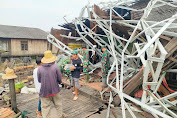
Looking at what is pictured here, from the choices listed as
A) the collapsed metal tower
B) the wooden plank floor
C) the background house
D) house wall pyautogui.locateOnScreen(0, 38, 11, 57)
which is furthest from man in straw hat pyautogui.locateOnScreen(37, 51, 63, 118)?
house wall pyautogui.locateOnScreen(0, 38, 11, 57)

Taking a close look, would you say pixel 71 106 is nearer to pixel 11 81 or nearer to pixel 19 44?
pixel 11 81

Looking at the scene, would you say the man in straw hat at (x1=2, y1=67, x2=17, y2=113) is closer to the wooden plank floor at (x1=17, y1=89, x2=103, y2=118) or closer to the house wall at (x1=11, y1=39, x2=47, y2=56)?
the wooden plank floor at (x1=17, y1=89, x2=103, y2=118)

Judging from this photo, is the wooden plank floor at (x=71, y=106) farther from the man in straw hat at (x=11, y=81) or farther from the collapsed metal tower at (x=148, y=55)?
the collapsed metal tower at (x=148, y=55)

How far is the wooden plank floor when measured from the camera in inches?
150

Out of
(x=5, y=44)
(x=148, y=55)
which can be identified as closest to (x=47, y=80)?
(x=148, y=55)

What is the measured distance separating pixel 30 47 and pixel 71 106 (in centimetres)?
1947

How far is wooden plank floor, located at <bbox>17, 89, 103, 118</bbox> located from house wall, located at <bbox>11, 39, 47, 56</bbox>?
54.6 ft

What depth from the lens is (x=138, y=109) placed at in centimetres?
386

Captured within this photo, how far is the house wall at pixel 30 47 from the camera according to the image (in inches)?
747

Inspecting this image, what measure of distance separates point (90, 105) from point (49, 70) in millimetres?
2209

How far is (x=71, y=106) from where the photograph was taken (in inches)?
169

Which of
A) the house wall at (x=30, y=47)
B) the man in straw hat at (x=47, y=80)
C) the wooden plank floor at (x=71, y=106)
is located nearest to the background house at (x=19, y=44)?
the house wall at (x=30, y=47)

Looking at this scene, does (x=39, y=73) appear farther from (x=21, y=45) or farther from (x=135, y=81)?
(x=21, y=45)

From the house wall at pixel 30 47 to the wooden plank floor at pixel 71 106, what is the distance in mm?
16653
